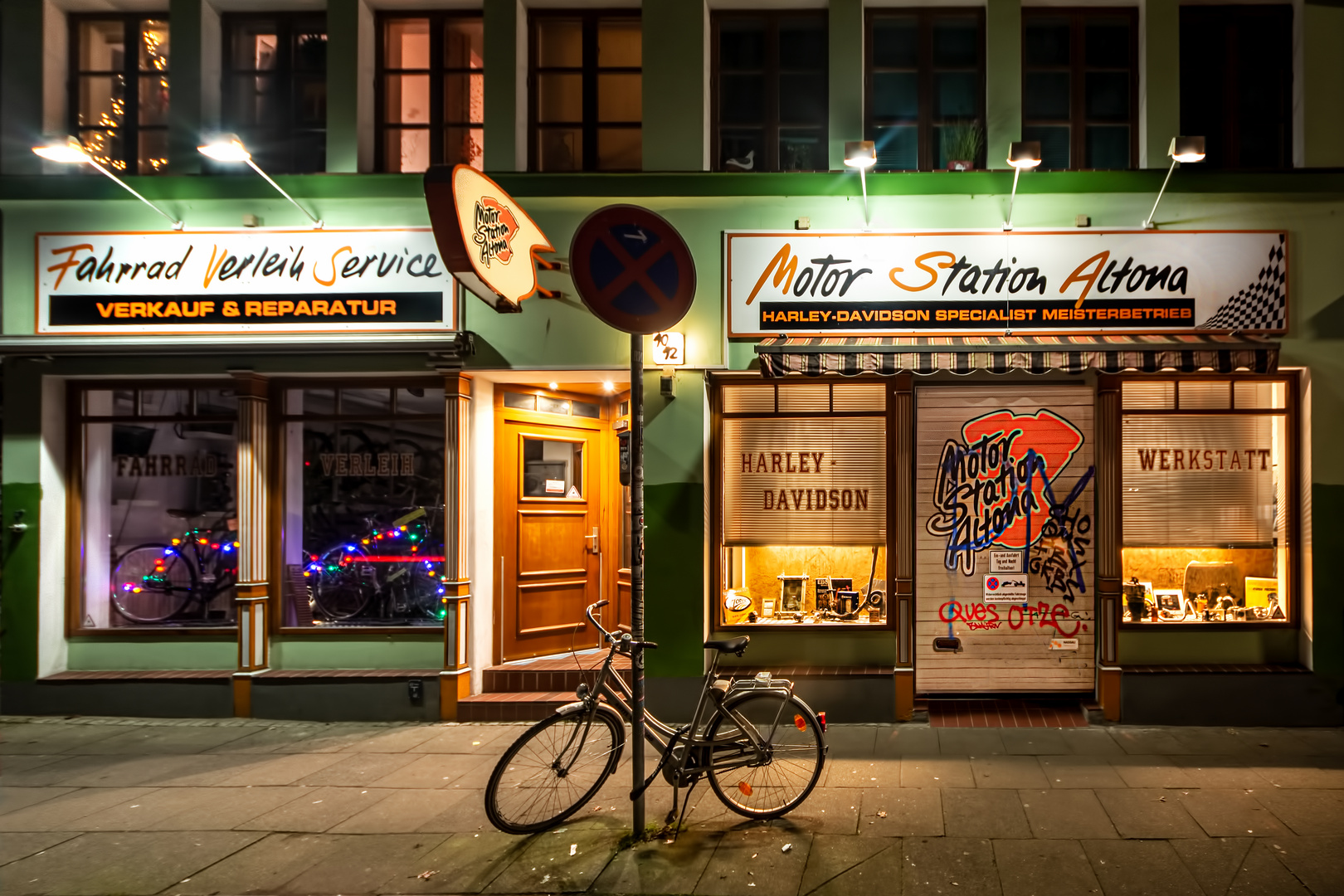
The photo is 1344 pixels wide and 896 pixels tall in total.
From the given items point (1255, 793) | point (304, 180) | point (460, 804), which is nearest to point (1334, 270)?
point (1255, 793)

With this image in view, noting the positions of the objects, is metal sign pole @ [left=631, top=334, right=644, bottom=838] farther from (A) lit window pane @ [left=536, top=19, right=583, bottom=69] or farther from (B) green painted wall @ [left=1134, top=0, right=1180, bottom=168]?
(B) green painted wall @ [left=1134, top=0, right=1180, bottom=168]

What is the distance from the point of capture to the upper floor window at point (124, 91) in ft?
28.9

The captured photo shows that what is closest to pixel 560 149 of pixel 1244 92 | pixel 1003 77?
pixel 1003 77

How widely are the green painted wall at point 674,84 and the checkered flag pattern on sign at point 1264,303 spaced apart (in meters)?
5.20

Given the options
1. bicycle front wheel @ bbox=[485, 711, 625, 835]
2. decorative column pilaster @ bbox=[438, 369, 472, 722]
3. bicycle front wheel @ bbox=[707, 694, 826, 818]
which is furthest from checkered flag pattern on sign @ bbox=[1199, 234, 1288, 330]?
decorative column pilaster @ bbox=[438, 369, 472, 722]

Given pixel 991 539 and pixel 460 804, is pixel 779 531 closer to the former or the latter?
pixel 991 539

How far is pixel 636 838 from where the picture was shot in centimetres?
504

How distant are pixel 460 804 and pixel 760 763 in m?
2.18

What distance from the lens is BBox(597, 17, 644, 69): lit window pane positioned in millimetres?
8617

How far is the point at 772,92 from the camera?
8.46 meters

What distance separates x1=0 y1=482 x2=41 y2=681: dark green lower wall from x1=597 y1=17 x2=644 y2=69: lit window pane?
7310 mm

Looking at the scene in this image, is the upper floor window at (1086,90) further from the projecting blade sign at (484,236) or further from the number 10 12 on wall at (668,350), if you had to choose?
the projecting blade sign at (484,236)

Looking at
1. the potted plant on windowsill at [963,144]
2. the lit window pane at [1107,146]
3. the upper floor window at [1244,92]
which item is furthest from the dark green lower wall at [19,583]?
the upper floor window at [1244,92]

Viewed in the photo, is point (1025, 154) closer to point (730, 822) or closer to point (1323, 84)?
point (1323, 84)
